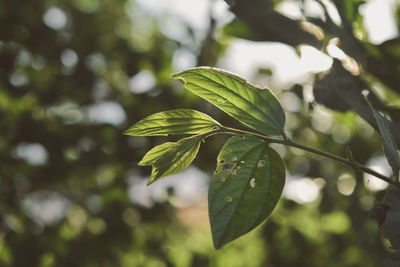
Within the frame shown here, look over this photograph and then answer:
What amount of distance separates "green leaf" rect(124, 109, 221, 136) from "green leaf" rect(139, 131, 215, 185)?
14mm

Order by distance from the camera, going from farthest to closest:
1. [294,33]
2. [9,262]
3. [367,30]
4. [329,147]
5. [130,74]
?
[329,147] < [130,74] < [9,262] < [367,30] < [294,33]

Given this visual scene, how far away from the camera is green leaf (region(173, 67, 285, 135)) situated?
0.50 meters

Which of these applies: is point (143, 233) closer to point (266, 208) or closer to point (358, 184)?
point (358, 184)

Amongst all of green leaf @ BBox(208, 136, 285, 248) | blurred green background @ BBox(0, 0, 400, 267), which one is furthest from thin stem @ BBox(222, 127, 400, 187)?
blurred green background @ BBox(0, 0, 400, 267)

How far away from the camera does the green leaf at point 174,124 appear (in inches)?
20.0

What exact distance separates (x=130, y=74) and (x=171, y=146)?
1299 millimetres

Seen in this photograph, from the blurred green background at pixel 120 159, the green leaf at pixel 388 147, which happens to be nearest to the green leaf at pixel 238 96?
the green leaf at pixel 388 147

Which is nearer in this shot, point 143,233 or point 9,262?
point 9,262

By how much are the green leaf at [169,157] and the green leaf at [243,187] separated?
48 millimetres

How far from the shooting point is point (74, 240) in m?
1.59

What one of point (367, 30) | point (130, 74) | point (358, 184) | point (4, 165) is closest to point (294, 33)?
point (367, 30)

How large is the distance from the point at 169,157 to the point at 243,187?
113 mm

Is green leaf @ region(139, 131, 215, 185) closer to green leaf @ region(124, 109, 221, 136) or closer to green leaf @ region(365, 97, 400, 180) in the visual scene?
green leaf @ region(124, 109, 221, 136)

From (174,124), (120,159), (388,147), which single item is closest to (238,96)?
(174,124)
